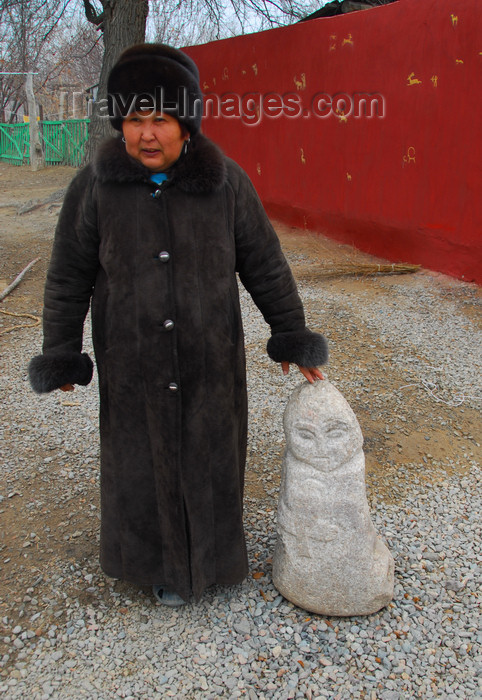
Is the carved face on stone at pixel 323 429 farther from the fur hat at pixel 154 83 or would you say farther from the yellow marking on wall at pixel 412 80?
the yellow marking on wall at pixel 412 80

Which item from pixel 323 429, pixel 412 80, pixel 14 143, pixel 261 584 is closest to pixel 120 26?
pixel 412 80

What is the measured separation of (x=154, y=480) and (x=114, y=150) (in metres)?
1.17

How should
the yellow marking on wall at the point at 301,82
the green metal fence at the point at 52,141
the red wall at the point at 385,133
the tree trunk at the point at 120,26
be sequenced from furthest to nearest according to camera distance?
the green metal fence at the point at 52,141
the tree trunk at the point at 120,26
the yellow marking on wall at the point at 301,82
the red wall at the point at 385,133

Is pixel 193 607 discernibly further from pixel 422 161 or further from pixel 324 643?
pixel 422 161

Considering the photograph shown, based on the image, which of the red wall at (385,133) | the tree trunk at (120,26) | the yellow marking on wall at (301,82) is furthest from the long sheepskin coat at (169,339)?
the tree trunk at (120,26)

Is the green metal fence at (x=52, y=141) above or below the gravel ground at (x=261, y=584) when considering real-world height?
above

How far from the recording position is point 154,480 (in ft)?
7.38

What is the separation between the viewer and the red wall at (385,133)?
583 cm

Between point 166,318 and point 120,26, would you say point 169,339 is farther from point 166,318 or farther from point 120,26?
point 120,26

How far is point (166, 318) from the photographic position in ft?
6.75

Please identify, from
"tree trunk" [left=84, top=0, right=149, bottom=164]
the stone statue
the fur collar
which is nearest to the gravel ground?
the stone statue

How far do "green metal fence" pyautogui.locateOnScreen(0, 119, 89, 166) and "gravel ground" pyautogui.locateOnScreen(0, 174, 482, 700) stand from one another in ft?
47.5

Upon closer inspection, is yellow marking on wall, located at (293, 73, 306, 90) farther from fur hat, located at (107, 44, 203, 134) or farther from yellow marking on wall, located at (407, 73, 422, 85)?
fur hat, located at (107, 44, 203, 134)

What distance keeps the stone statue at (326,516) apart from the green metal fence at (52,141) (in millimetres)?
16116
